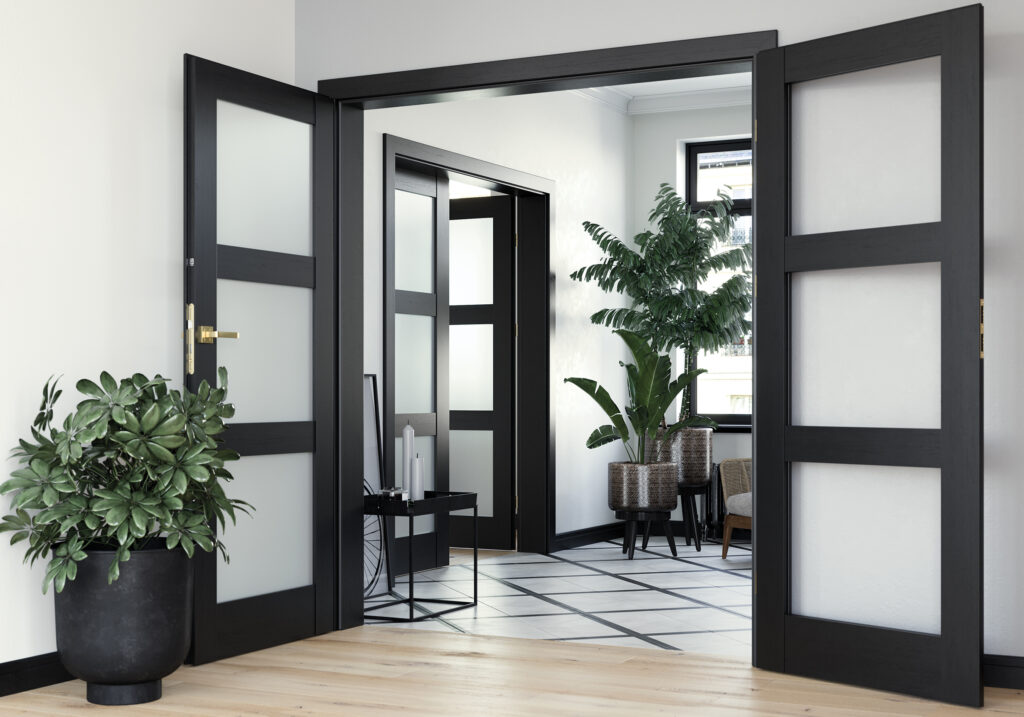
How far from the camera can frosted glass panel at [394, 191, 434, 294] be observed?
5984 millimetres

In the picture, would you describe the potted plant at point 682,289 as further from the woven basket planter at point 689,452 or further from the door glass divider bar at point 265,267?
the door glass divider bar at point 265,267

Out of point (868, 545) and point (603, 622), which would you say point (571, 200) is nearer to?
point (603, 622)

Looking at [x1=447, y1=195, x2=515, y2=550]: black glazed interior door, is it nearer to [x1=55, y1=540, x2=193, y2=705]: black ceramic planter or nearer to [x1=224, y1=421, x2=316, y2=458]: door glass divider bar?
[x1=224, y1=421, x2=316, y2=458]: door glass divider bar

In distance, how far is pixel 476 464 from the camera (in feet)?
23.4

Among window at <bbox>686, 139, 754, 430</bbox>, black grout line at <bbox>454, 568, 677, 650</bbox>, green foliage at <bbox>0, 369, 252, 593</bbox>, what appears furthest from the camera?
window at <bbox>686, 139, 754, 430</bbox>

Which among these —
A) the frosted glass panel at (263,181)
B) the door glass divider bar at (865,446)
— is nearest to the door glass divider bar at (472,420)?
the frosted glass panel at (263,181)

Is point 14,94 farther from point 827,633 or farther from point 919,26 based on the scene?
point 827,633

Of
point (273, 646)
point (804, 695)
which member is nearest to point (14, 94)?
point (273, 646)

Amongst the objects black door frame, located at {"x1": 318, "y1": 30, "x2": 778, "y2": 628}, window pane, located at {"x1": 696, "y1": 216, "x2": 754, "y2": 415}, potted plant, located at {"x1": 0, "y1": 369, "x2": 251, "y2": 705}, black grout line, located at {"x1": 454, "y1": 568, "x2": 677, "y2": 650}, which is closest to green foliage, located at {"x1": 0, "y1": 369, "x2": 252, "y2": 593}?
potted plant, located at {"x1": 0, "y1": 369, "x2": 251, "y2": 705}

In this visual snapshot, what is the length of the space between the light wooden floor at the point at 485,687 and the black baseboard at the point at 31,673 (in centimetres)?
4

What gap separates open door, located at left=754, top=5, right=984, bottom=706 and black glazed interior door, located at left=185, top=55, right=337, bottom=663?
1.71 m

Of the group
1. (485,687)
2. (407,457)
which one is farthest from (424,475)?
(485,687)

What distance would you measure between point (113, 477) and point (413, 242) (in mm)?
2838

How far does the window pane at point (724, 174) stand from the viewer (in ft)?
26.1
